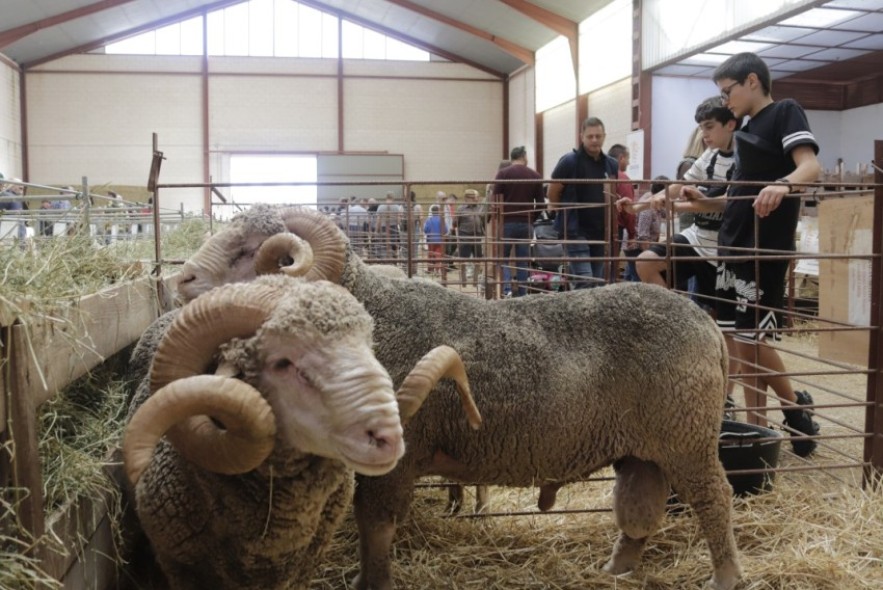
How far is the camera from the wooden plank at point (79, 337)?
196 cm

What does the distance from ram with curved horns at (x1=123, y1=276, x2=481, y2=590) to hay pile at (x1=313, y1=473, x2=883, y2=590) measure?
1018 mm

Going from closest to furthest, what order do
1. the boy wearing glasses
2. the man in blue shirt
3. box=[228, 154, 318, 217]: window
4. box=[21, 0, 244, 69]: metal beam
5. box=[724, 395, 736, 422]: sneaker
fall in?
the boy wearing glasses < box=[724, 395, 736, 422]: sneaker < the man in blue shirt < box=[21, 0, 244, 69]: metal beam < box=[228, 154, 318, 217]: window

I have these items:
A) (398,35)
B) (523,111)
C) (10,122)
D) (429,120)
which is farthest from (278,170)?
(523,111)

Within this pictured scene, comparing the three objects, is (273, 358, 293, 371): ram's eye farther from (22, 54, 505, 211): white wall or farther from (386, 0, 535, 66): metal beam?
(22, 54, 505, 211): white wall

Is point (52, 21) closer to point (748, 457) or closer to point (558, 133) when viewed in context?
point (558, 133)

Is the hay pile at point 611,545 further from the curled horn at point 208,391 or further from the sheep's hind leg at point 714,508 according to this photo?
the curled horn at point 208,391

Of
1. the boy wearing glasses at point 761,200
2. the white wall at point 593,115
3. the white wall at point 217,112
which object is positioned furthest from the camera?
the white wall at point 217,112

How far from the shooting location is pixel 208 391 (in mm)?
1796

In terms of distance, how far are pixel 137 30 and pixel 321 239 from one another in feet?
67.5

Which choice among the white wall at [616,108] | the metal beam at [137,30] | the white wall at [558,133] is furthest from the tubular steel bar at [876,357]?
the metal beam at [137,30]

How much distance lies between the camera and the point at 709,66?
11.9m

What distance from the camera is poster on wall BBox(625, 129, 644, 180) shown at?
1271 centimetres

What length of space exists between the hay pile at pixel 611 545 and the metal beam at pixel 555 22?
45.5 ft

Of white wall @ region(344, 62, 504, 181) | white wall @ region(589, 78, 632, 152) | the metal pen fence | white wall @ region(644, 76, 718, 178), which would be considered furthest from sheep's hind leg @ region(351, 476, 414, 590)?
white wall @ region(344, 62, 504, 181)
